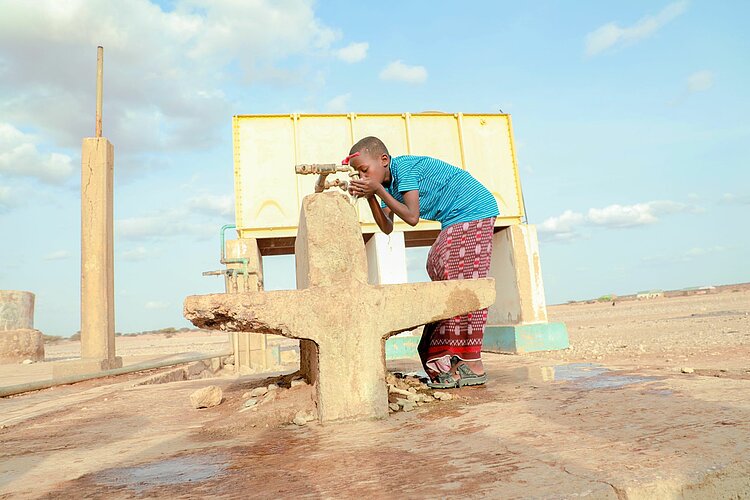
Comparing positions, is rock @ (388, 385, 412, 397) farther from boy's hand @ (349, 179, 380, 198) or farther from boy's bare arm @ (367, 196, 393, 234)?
boy's hand @ (349, 179, 380, 198)

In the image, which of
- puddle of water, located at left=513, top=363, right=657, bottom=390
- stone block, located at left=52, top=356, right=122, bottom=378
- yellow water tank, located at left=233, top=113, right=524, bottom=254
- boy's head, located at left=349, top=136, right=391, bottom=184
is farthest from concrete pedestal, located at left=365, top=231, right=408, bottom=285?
boy's head, located at left=349, top=136, right=391, bottom=184

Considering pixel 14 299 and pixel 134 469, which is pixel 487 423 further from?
pixel 14 299

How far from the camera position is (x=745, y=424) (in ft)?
6.19

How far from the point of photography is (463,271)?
3.56 metres

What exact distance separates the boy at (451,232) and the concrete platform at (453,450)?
1.08 feet

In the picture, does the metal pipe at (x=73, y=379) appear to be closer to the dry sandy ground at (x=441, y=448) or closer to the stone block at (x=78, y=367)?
the stone block at (x=78, y=367)

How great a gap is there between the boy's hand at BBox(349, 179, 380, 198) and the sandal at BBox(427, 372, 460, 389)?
4.38ft

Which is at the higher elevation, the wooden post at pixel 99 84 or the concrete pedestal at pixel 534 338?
the wooden post at pixel 99 84

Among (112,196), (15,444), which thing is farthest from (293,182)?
(15,444)

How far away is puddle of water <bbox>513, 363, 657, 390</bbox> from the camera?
123 inches

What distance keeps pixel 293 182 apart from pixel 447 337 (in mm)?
5873

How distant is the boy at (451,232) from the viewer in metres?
3.44

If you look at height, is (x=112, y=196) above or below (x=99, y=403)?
above

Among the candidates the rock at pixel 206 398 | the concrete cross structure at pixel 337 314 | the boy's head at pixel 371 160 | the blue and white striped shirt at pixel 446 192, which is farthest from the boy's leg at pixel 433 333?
the rock at pixel 206 398
